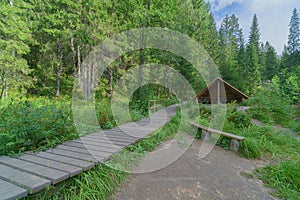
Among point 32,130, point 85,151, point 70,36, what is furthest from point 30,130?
point 70,36

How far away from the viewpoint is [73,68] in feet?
56.4

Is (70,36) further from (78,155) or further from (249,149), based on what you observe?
(249,149)

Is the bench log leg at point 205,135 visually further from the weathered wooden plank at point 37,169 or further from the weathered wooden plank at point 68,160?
the weathered wooden plank at point 37,169

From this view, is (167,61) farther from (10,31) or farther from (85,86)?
A: (10,31)

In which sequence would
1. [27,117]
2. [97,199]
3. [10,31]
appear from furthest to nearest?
[10,31] < [27,117] < [97,199]

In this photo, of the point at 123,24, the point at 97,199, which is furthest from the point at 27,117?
the point at 123,24

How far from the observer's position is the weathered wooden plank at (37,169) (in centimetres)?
160

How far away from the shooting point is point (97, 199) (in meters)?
1.85

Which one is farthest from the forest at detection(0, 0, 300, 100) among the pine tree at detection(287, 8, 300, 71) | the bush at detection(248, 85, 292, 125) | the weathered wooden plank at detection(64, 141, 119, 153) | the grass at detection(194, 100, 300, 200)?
the pine tree at detection(287, 8, 300, 71)

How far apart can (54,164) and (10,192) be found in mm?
602

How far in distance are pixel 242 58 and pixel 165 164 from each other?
34.7 metres

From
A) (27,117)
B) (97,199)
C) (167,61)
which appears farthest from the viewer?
(167,61)

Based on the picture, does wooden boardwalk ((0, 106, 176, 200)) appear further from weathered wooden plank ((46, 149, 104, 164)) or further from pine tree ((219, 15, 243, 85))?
pine tree ((219, 15, 243, 85))

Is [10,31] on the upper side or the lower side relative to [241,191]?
upper
